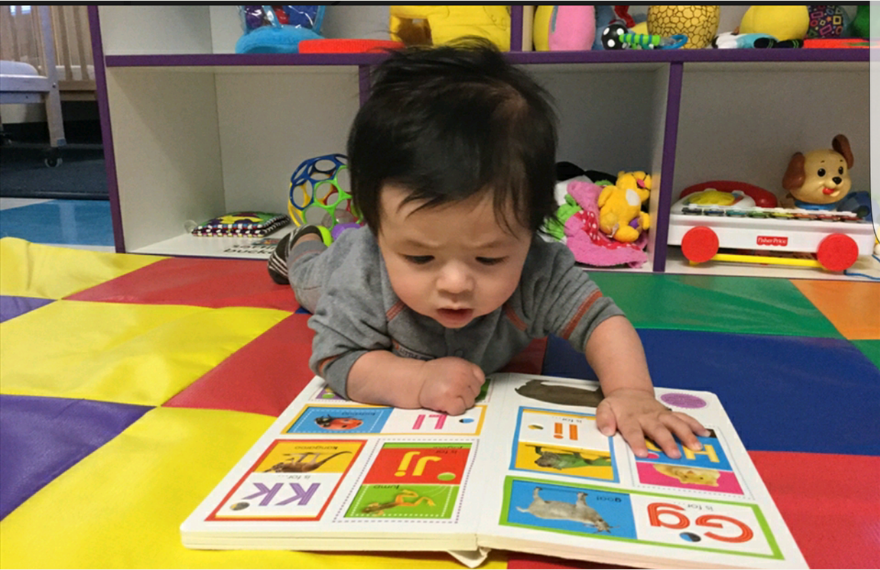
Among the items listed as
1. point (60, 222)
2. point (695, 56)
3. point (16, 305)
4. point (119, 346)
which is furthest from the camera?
point (60, 222)

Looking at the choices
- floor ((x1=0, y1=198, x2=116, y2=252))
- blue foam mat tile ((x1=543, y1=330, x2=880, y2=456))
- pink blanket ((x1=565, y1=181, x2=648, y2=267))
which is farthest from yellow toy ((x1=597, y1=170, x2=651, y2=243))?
floor ((x1=0, y1=198, x2=116, y2=252))

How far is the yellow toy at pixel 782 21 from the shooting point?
4.59ft

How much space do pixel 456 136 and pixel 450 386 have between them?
0.79 ft

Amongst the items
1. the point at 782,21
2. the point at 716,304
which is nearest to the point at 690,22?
the point at 782,21

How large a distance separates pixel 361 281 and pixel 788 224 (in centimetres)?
98

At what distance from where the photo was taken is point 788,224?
4.45ft

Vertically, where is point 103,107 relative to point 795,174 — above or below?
above

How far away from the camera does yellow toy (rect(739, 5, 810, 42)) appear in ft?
4.59

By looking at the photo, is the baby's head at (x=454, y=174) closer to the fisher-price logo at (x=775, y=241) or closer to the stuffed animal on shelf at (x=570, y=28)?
the stuffed animal on shelf at (x=570, y=28)

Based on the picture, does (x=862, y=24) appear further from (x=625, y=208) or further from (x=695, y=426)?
(x=695, y=426)

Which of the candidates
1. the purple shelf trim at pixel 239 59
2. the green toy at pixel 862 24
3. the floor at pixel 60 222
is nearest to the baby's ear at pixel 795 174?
the green toy at pixel 862 24

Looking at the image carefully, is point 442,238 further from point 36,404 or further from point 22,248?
point 22,248

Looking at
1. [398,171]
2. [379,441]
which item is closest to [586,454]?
[379,441]

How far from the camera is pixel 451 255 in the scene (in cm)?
63
